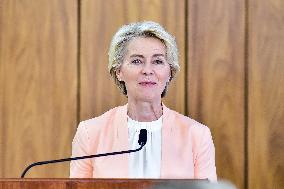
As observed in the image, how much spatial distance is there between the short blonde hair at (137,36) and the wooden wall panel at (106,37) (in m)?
0.09

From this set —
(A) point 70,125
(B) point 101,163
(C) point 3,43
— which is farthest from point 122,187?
(C) point 3,43

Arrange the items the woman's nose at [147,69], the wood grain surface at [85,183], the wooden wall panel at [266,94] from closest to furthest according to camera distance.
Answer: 1. the wood grain surface at [85,183]
2. the woman's nose at [147,69]
3. the wooden wall panel at [266,94]

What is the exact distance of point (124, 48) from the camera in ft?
4.14

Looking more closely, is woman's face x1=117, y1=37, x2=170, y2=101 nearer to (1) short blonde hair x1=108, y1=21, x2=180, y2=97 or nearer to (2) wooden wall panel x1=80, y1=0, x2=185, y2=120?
(1) short blonde hair x1=108, y1=21, x2=180, y2=97

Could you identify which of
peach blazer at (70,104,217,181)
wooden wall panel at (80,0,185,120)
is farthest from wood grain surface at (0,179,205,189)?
wooden wall panel at (80,0,185,120)

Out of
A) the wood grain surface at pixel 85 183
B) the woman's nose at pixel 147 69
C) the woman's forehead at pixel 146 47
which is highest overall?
the woman's forehead at pixel 146 47

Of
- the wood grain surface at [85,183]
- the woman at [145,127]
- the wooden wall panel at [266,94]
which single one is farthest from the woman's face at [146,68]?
the wood grain surface at [85,183]

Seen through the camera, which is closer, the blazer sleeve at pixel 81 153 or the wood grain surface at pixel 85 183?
the wood grain surface at pixel 85 183

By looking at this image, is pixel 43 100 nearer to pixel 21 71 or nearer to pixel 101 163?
pixel 21 71

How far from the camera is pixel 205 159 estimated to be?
1266 millimetres

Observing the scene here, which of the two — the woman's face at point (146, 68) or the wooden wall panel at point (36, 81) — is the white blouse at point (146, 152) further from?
the wooden wall panel at point (36, 81)

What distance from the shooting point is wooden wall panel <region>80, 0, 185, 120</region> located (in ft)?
4.56

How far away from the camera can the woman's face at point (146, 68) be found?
1.22 meters

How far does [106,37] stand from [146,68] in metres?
0.23
